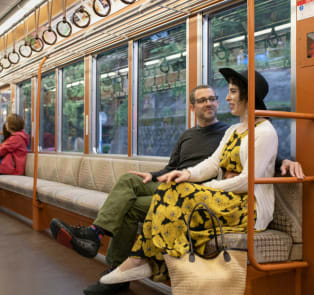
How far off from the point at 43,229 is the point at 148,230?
9.51 ft

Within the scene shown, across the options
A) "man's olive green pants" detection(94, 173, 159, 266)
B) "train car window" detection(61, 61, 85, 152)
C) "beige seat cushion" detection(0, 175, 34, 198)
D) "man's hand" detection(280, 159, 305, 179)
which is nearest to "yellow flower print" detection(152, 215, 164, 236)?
"man's olive green pants" detection(94, 173, 159, 266)

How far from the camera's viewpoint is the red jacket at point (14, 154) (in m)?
6.55

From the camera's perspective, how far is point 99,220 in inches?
104

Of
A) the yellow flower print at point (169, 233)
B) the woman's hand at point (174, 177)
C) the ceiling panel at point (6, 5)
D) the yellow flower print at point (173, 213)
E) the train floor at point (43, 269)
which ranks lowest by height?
the train floor at point (43, 269)

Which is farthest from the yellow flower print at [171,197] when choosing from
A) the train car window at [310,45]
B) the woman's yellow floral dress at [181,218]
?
the train car window at [310,45]

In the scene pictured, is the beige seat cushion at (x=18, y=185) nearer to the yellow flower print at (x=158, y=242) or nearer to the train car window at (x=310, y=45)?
the yellow flower print at (x=158, y=242)

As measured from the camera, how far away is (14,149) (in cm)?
666

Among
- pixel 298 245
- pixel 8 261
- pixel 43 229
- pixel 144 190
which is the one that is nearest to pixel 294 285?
pixel 298 245

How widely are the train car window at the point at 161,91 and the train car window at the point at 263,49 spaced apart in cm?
49

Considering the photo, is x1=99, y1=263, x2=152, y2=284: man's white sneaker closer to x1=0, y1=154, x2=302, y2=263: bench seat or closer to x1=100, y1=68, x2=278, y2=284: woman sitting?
x1=100, y1=68, x2=278, y2=284: woman sitting

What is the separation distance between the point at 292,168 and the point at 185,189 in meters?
0.62

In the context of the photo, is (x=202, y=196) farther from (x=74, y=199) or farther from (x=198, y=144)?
(x=74, y=199)

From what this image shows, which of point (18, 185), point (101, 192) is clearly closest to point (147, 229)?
point (101, 192)

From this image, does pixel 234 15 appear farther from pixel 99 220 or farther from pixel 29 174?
pixel 29 174
